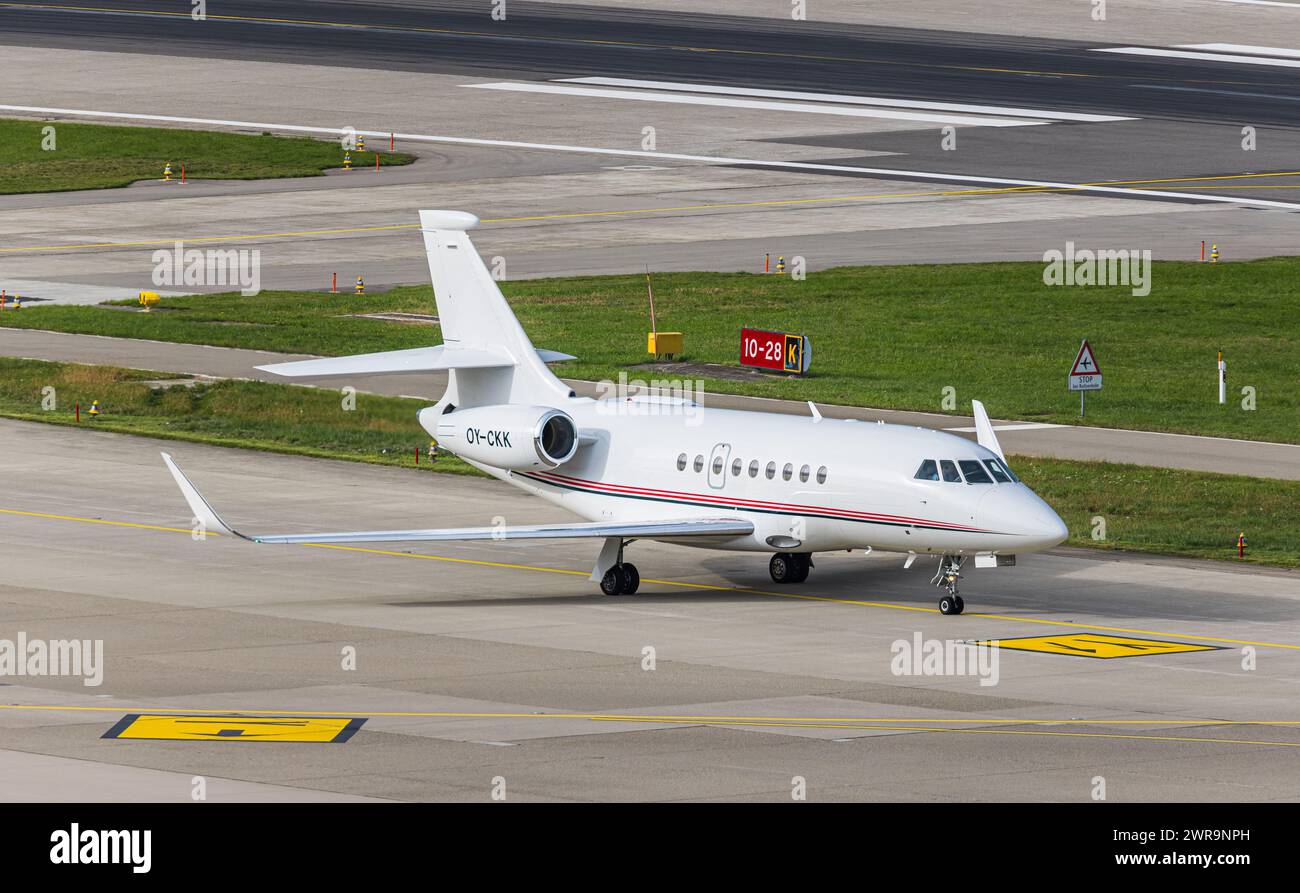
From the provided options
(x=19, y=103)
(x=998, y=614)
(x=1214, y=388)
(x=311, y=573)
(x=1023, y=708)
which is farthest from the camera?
(x=19, y=103)

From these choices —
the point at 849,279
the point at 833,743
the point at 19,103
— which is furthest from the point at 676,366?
the point at 19,103

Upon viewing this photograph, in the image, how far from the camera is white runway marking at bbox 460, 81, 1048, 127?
357ft

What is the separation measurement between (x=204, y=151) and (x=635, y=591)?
66042 millimetres

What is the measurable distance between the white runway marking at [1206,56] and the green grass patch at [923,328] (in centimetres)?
5241

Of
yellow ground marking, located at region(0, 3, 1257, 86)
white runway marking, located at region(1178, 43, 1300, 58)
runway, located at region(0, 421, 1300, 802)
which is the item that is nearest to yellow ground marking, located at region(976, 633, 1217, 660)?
runway, located at region(0, 421, 1300, 802)

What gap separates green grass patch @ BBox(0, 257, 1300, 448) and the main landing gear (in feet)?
57.4

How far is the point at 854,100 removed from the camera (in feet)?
375

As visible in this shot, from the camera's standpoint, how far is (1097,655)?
36.3 m

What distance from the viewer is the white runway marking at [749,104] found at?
109m

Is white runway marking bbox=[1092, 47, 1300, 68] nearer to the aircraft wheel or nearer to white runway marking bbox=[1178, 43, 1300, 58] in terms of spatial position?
white runway marking bbox=[1178, 43, 1300, 58]

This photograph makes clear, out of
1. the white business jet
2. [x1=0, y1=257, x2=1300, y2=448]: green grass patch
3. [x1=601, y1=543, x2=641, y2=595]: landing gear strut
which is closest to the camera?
the white business jet

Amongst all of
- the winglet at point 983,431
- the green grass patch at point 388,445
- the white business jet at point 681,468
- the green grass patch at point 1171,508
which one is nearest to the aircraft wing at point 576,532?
the white business jet at point 681,468

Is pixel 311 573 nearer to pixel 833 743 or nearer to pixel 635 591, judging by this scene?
pixel 635 591

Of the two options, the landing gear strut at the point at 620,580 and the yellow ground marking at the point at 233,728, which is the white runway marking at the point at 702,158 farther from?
the yellow ground marking at the point at 233,728
